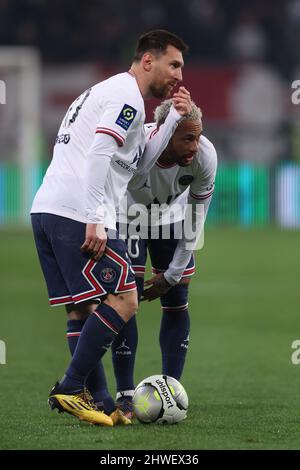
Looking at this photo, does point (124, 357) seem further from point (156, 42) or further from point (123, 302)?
point (156, 42)

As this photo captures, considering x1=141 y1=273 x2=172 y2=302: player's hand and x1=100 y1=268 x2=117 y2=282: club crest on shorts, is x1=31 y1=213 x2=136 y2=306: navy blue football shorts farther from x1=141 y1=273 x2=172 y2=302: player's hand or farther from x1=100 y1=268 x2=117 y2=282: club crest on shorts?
x1=141 y1=273 x2=172 y2=302: player's hand

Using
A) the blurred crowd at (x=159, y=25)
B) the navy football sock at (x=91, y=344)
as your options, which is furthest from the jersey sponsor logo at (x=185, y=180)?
the blurred crowd at (x=159, y=25)

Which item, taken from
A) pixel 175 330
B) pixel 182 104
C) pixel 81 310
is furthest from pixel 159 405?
pixel 182 104

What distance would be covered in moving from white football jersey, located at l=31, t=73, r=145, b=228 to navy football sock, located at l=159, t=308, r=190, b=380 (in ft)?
4.01

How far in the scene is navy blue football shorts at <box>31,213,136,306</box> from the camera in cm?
585

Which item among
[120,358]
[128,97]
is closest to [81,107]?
[128,97]

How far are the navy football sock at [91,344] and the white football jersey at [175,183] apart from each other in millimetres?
1064

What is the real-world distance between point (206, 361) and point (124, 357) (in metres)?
2.45

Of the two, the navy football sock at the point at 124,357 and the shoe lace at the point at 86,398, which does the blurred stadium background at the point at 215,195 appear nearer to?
the shoe lace at the point at 86,398

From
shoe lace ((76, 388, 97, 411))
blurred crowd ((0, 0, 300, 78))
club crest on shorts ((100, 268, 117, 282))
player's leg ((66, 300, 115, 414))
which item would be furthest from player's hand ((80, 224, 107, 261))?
blurred crowd ((0, 0, 300, 78))

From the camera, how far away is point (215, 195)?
23766 millimetres

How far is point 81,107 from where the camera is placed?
→ 19.7 feet

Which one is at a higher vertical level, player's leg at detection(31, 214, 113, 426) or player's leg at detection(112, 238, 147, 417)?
player's leg at detection(31, 214, 113, 426)

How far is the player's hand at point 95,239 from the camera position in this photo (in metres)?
5.72
